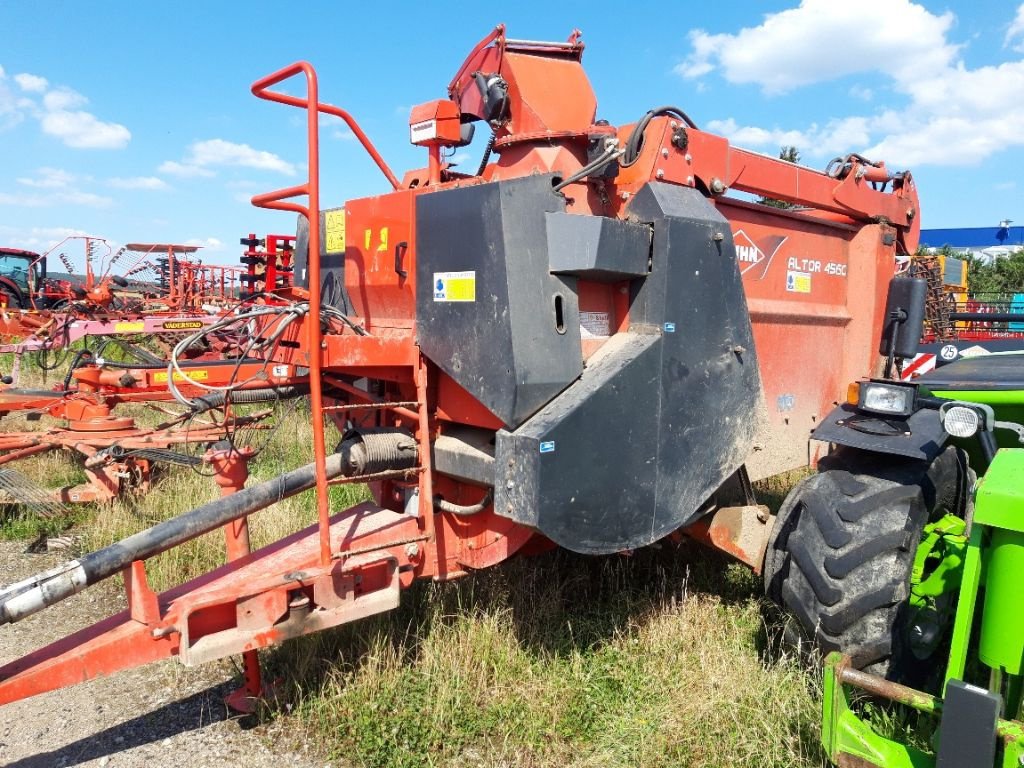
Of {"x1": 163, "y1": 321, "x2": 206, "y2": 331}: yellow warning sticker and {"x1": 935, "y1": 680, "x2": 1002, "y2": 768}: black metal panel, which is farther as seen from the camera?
{"x1": 163, "y1": 321, "x2": 206, "y2": 331}: yellow warning sticker

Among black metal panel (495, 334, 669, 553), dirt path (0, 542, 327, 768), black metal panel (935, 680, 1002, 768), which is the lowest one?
dirt path (0, 542, 327, 768)

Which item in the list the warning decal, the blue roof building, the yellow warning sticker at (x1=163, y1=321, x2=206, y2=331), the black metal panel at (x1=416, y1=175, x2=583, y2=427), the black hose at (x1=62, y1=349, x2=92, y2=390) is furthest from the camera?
the blue roof building

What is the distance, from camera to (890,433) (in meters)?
2.97

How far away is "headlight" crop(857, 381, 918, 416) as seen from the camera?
2.97m

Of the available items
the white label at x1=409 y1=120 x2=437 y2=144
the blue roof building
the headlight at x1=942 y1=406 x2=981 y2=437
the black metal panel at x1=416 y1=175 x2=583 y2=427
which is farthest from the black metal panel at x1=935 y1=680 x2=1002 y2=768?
the blue roof building

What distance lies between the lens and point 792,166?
3867 mm

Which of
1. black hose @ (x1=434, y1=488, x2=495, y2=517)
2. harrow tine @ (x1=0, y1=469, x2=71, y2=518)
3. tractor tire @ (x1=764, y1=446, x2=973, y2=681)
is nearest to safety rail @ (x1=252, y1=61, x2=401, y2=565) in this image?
black hose @ (x1=434, y1=488, x2=495, y2=517)

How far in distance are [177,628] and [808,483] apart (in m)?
2.40

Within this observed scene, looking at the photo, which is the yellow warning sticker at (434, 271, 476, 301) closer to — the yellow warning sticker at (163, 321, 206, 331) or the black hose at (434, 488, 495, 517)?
the black hose at (434, 488, 495, 517)

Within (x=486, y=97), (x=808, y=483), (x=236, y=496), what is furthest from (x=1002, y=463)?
(x=236, y=496)

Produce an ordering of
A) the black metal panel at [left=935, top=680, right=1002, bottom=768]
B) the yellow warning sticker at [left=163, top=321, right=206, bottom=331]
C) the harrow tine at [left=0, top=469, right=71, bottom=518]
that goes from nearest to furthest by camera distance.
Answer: the black metal panel at [left=935, top=680, right=1002, bottom=768] → the harrow tine at [left=0, top=469, right=71, bottom=518] → the yellow warning sticker at [left=163, top=321, right=206, bottom=331]

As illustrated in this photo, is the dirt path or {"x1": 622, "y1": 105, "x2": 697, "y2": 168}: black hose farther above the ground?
{"x1": 622, "y1": 105, "x2": 697, "y2": 168}: black hose

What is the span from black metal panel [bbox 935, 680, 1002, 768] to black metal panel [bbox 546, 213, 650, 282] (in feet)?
5.50

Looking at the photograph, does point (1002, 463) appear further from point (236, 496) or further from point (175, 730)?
point (175, 730)
